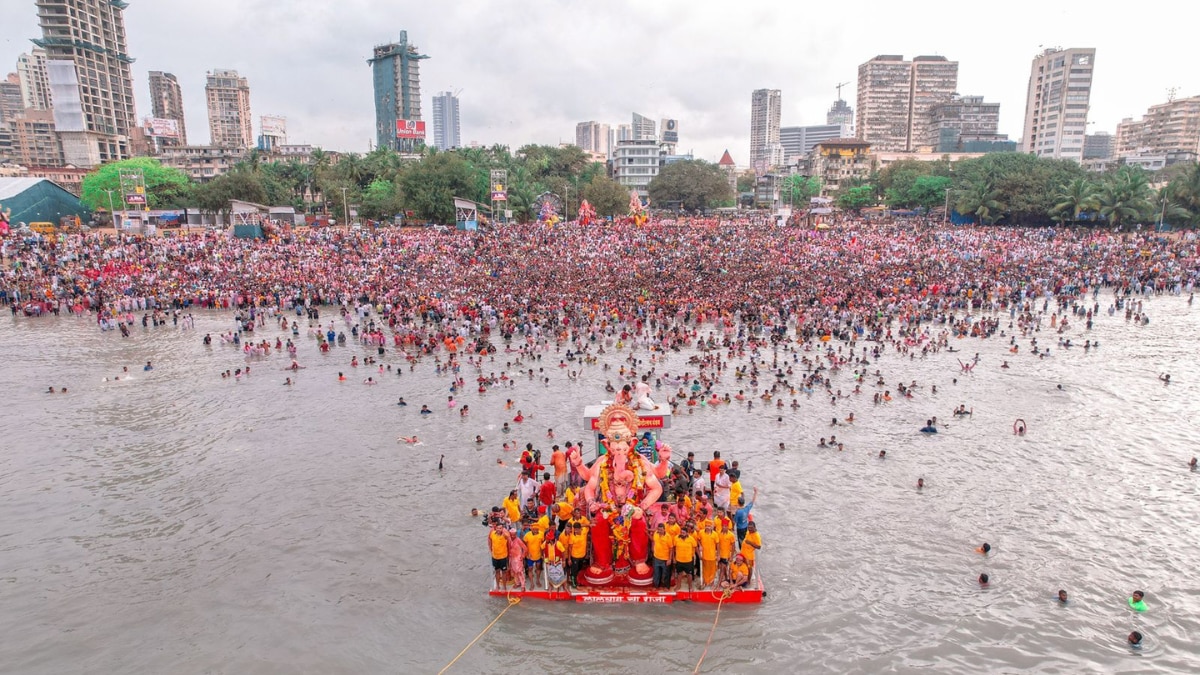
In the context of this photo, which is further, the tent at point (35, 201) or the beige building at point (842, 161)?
the beige building at point (842, 161)

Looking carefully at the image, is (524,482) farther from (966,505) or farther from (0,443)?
(0,443)

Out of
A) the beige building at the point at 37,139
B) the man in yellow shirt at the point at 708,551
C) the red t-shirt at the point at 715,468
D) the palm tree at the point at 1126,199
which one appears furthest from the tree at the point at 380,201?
the beige building at the point at 37,139

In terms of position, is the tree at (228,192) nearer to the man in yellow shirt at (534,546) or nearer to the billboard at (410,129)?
the billboard at (410,129)

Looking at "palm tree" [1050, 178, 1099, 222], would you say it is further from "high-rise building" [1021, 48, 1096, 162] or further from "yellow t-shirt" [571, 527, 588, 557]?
"high-rise building" [1021, 48, 1096, 162]

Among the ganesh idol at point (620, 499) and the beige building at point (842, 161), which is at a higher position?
the beige building at point (842, 161)

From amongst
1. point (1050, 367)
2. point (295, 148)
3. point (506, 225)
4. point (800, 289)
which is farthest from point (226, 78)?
point (1050, 367)

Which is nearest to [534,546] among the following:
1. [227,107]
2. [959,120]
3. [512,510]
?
[512,510]
